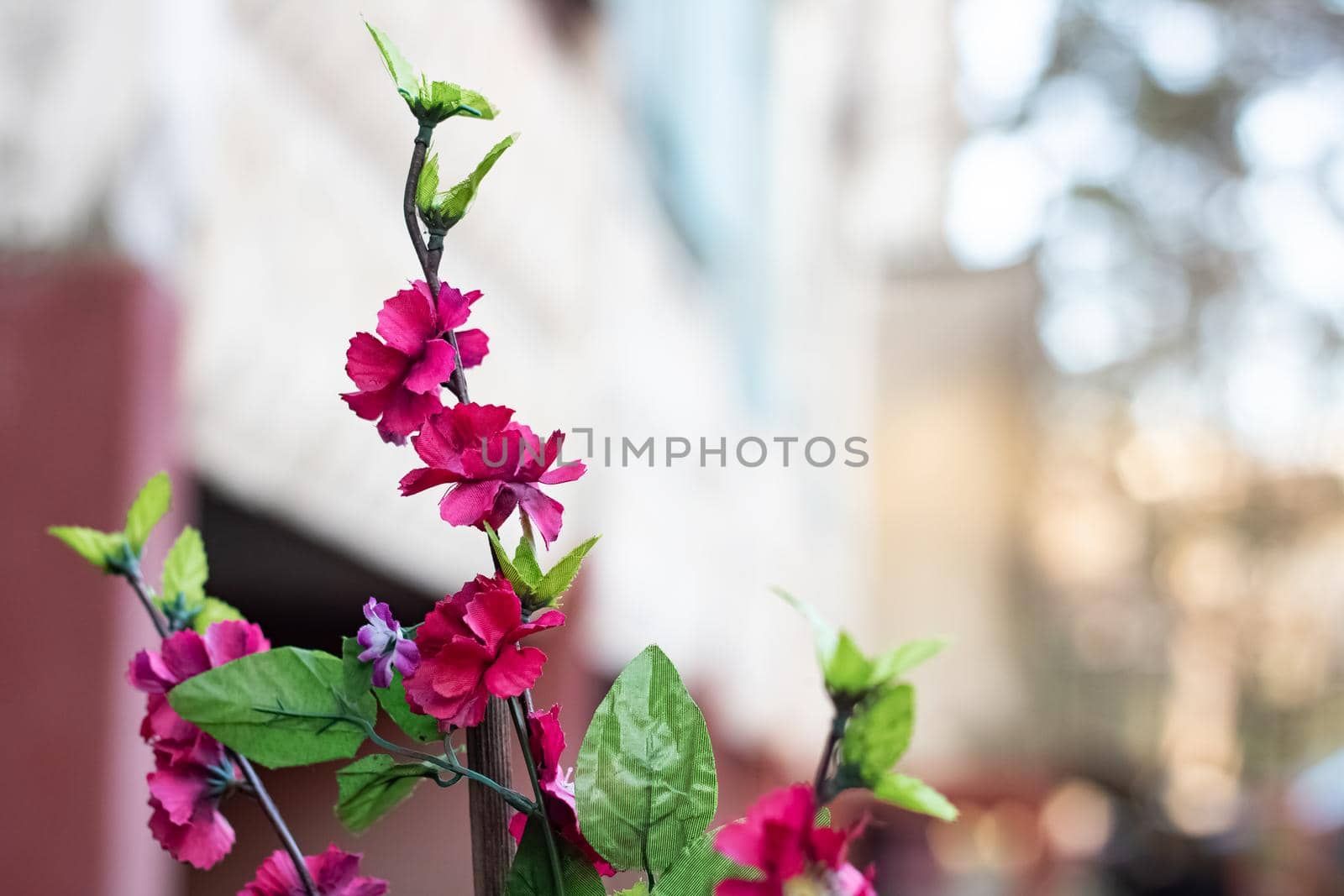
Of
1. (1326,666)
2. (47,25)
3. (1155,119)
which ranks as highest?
(1155,119)

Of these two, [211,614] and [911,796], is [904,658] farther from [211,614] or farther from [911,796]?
[211,614]

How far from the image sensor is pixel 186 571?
242 mm

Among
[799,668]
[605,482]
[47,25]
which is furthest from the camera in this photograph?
[799,668]

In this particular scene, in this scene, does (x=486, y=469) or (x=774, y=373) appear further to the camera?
(x=774, y=373)

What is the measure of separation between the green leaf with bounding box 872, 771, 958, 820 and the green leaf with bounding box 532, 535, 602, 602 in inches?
2.2

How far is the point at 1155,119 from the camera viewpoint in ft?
13.8

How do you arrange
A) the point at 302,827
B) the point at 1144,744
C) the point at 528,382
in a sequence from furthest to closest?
the point at 1144,744, the point at 528,382, the point at 302,827

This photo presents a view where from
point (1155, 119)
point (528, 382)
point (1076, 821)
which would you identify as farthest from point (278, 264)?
point (1076, 821)

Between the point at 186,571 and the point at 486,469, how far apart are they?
91 millimetres

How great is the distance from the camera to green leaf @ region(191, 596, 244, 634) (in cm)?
24

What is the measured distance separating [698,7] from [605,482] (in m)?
1.06

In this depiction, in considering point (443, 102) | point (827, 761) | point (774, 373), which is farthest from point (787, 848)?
point (774, 373)

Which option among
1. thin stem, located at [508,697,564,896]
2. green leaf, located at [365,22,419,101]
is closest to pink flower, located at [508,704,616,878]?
thin stem, located at [508,697,564,896]

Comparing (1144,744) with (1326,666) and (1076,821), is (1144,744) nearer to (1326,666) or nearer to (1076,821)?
(1326,666)
